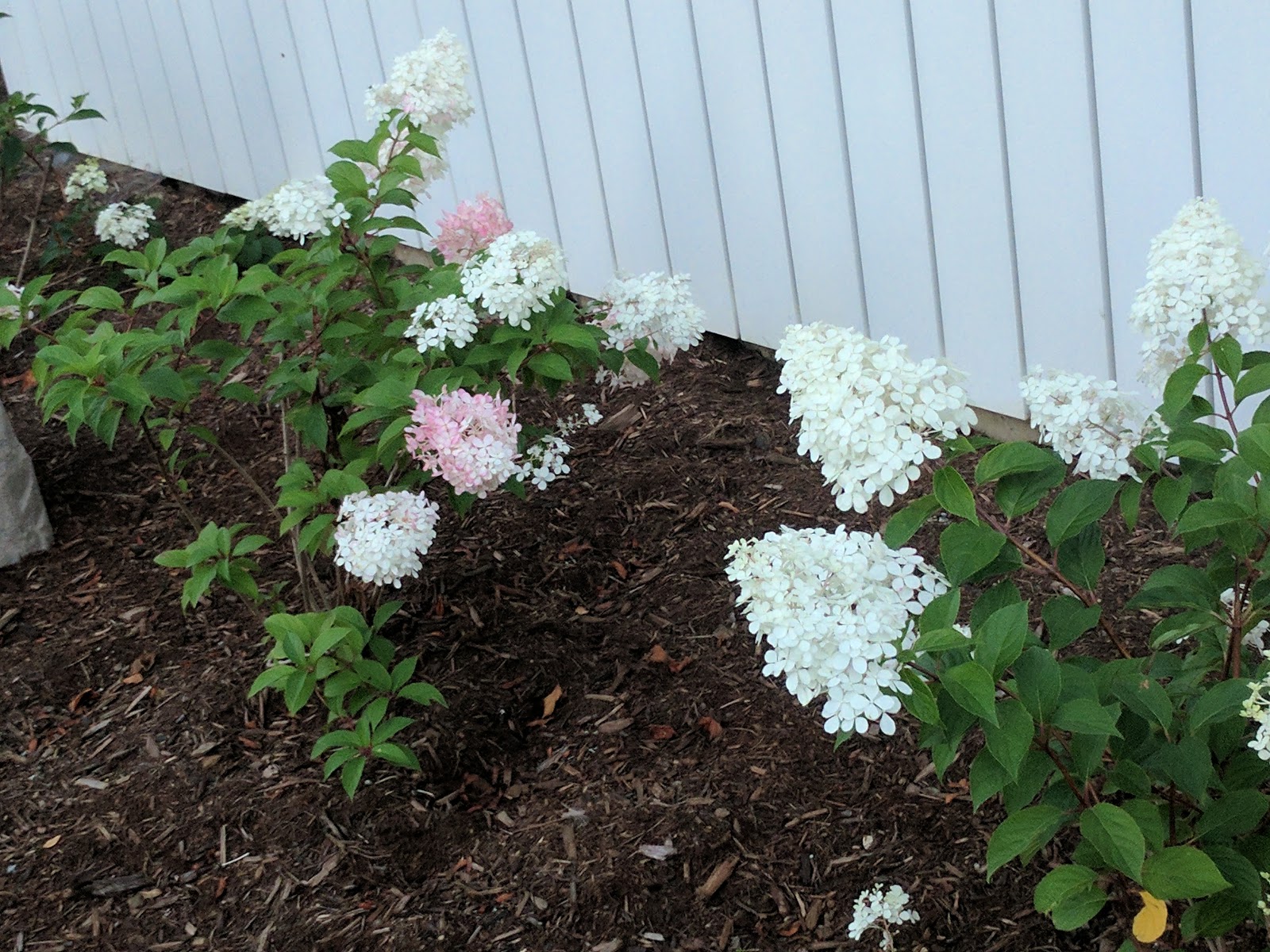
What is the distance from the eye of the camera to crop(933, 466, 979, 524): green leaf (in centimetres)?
132

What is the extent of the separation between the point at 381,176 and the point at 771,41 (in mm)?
913

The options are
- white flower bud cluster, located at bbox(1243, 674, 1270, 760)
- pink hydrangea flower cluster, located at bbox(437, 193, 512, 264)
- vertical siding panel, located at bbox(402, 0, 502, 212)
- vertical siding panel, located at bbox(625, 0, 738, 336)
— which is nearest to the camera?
white flower bud cluster, located at bbox(1243, 674, 1270, 760)

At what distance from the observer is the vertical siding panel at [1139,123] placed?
6.86 feet

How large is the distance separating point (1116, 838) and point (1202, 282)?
23.0 inches

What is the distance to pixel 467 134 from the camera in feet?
12.1

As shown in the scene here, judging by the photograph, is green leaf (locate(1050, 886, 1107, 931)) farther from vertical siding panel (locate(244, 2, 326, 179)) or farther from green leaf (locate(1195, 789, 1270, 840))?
vertical siding panel (locate(244, 2, 326, 179))

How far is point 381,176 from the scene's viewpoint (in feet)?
7.54

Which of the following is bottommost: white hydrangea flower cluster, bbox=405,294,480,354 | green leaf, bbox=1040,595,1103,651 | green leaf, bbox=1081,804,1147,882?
green leaf, bbox=1081,804,1147,882

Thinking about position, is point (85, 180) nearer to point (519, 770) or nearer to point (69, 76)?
point (69, 76)

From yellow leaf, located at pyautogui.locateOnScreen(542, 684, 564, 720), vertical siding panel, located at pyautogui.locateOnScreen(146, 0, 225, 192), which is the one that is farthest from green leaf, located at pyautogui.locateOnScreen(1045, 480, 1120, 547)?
vertical siding panel, located at pyautogui.locateOnScreen(146, 0, 225, 192)

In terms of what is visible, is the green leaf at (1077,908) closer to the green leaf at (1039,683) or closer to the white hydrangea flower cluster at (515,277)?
the green leaf at (1039,683)

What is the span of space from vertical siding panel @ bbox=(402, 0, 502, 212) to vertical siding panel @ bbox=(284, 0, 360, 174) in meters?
0.49

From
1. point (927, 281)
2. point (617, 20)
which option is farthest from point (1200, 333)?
point (617, 20)

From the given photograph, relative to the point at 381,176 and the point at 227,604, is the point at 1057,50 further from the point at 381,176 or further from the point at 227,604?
the point at 227,604
